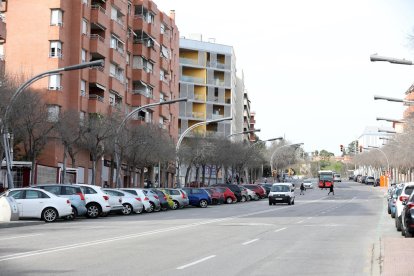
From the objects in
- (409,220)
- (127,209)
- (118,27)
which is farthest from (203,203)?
(409,220)

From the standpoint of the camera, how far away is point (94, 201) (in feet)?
104

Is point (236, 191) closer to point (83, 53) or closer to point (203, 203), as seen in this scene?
point (203, 203)

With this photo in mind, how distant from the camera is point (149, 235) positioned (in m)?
20.4

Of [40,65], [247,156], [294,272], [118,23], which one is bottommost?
[294,272]

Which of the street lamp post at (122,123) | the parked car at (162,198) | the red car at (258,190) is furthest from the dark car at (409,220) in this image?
the red car at (258,190)

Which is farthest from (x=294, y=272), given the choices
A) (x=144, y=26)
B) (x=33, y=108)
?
(x=144, y=26)

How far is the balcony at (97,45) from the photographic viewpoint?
55.1m

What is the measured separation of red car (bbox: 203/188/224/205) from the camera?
53125mm

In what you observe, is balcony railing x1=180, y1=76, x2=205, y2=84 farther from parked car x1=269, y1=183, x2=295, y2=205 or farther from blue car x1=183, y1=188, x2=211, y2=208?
blue car x1=183, y1=188, x2=211, y2=208

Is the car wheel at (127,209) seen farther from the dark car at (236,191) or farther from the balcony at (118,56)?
the balcony at (118,56)

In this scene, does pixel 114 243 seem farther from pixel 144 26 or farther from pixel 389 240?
pixel 144 26

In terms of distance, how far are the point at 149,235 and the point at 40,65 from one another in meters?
33.0

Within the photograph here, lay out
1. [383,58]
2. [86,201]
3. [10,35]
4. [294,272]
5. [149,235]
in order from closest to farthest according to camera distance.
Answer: [294,272]
[149,235]
[383,58]
[86,201]
[10,35]

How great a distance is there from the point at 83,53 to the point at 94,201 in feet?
80.8
